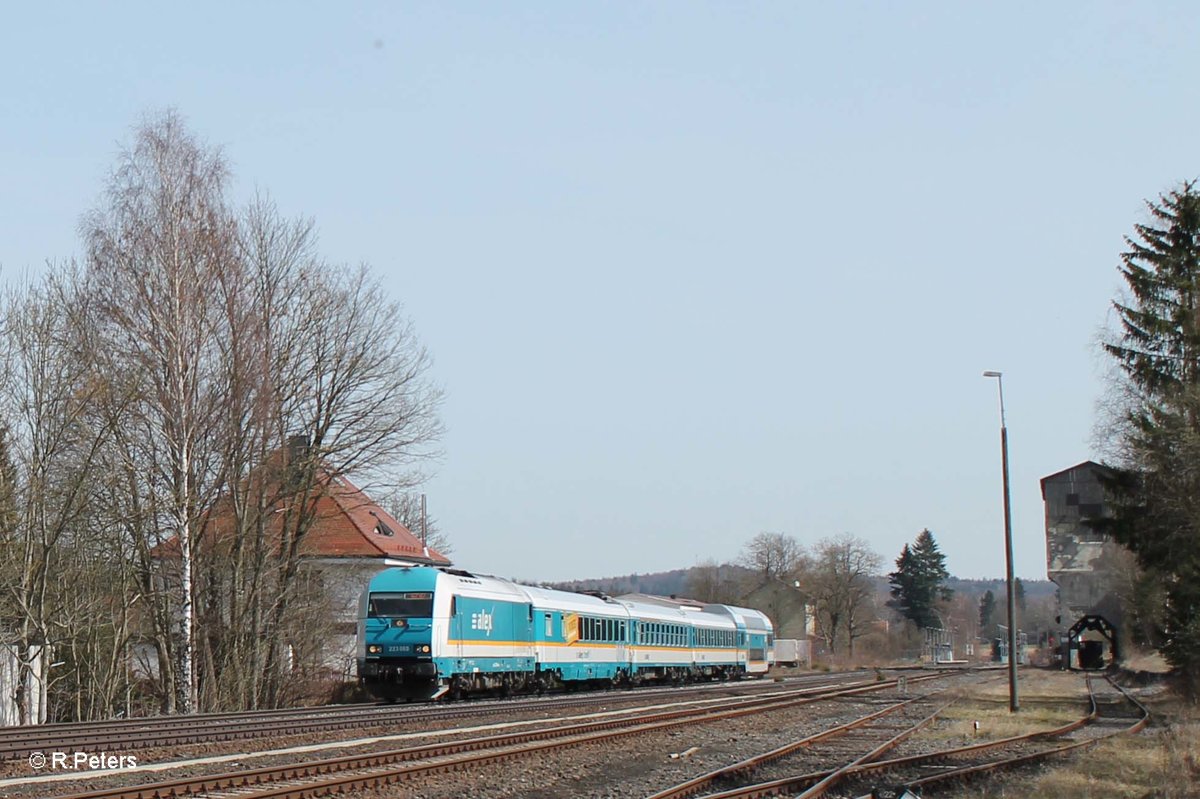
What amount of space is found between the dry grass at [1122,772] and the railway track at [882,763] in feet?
1.56

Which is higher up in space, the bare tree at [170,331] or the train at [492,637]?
the bare tree at [170,331]

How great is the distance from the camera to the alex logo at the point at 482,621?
29766 mm

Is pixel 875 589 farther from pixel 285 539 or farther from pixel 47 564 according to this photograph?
pixel 47 564

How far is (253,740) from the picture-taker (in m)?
18.1

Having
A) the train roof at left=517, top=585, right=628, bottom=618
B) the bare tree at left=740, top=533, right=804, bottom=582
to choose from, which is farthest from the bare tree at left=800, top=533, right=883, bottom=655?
the train roof at left=517, top=585, right=628, bottom=618

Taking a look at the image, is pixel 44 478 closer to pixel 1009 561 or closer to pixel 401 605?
pixel 401 605

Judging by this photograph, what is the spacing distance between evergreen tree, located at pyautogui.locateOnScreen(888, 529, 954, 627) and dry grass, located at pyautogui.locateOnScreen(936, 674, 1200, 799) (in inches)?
4356

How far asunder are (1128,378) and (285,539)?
2553 cm

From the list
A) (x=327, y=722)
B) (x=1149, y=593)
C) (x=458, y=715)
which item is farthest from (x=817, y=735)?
(x=1149, y=593)

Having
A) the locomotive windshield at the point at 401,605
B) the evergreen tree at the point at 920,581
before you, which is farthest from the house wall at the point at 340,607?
the evergreen tree at the point at 920,581

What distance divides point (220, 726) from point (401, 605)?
8.83m

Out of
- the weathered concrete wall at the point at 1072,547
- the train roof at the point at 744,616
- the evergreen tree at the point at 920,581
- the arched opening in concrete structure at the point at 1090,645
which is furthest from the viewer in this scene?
the evergreen tree at the point at 920,581

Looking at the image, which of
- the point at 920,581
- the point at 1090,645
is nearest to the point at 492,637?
the point at 1090,645

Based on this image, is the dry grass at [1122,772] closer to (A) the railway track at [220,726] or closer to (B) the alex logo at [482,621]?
(A) the railway track at [220,726]
